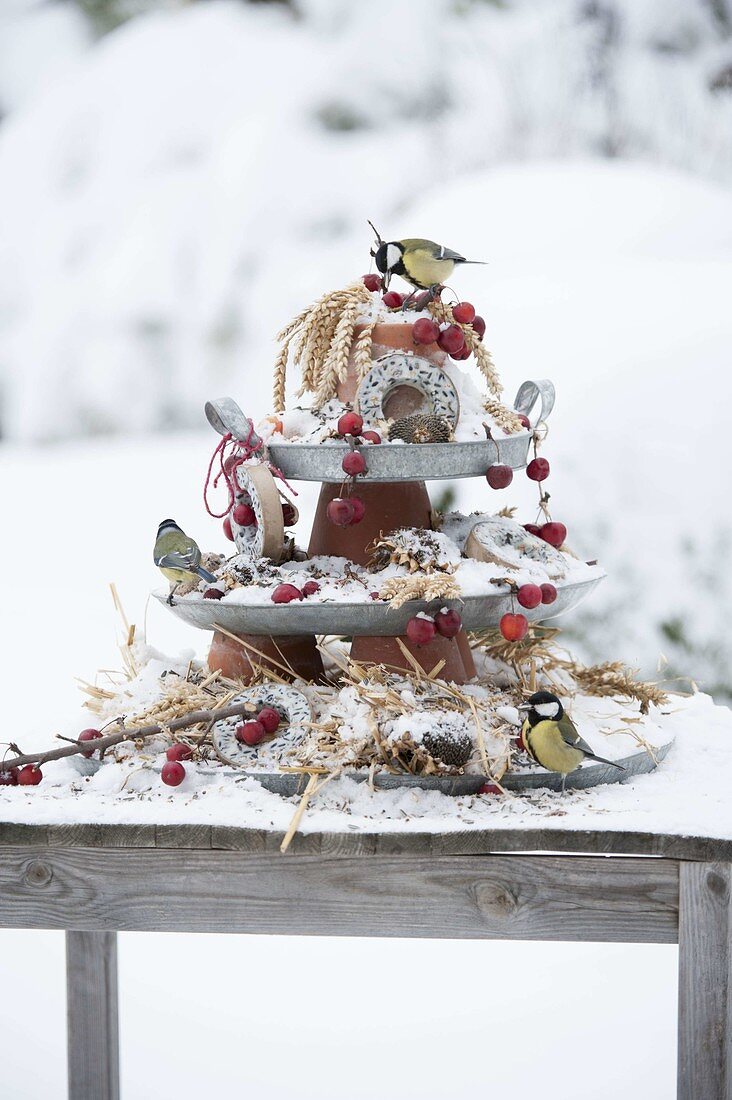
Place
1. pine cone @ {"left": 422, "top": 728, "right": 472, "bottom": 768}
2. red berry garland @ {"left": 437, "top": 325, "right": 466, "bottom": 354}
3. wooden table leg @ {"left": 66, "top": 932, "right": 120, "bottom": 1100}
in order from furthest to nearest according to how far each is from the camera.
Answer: wooden table leg @ {"left": 66, "top": 932, "right": 120, "bottom": 1100}
red berry garland @ {"left": 437, "top": 325, "right": 466, "bottom": 354}
pine cone @ {"left": 422, "top": 728, "right": 472, "bottom": 768}

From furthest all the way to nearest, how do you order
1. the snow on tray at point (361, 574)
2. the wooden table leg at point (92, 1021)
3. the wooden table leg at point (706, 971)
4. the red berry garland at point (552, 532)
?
1. the wooden table leg at point (92, 1021)
2. the red berry garland at point (552, 532)
3. the snow on tray at point (361, 574)
4. the wooden table leg at point (706, 971)

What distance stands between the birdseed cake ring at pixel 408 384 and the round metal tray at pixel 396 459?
0.18 feet

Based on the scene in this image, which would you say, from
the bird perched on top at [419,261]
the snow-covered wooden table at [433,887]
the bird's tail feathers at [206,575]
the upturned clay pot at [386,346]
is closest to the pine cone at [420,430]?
the upturned clay pot at [386,346]

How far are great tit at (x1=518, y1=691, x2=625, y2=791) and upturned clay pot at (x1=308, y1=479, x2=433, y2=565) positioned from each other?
370mm

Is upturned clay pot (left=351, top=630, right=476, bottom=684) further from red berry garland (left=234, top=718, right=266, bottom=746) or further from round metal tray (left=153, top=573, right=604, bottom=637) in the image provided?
red berry garland (left=234, top=718, right=266, bottom=746)

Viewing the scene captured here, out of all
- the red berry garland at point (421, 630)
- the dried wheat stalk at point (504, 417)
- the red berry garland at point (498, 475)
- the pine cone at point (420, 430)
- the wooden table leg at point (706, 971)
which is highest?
the dried wheat stalk at point (504, 417)

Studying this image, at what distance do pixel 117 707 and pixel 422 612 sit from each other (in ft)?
1.62

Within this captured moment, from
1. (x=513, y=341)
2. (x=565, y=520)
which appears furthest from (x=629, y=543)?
(x=513, y=341)

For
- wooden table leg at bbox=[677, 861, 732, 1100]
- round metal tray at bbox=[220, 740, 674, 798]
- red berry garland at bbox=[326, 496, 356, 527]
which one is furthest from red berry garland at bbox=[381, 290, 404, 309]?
wooden table leg at bbox=[677, 861, 732, 1100]

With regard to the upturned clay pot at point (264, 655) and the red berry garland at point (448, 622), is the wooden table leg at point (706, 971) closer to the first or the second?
the red berry garland at point (448, 622)

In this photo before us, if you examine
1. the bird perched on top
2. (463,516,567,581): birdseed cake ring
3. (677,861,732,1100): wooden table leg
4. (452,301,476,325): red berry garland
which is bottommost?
(677,861,732,1100): wooden table leg

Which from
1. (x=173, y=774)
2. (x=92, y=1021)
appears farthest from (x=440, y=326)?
(x=92, y=1021)

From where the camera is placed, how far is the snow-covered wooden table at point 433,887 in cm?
155

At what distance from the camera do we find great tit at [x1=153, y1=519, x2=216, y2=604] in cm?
184
